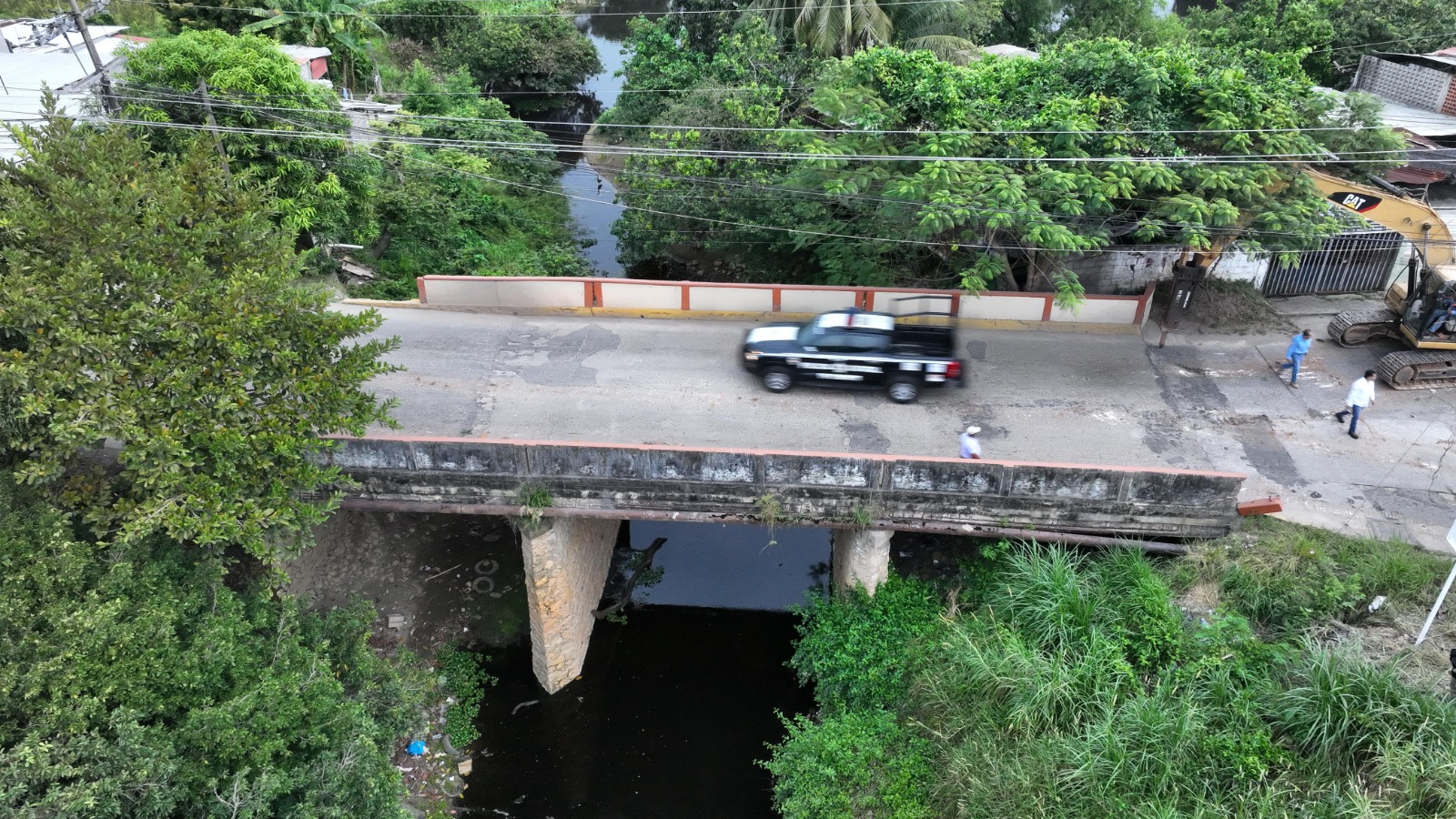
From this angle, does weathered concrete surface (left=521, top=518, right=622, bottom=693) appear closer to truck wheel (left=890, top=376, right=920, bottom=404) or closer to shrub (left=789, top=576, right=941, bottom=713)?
shrub (left=789, top=576, right=941, bottom=713)

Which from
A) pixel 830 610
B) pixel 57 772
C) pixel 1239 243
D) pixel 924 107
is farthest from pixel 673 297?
pixel 57 772

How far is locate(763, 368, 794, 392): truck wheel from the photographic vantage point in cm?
1788

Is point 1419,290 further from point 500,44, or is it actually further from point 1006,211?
point 500,44

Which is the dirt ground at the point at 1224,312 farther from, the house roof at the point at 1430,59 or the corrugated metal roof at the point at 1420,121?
the house roof at the point at 1430,59

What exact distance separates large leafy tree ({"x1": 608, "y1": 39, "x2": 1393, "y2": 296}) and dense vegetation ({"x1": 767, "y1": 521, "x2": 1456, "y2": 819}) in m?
6.30

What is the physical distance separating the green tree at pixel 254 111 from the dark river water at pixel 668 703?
38.5 ft

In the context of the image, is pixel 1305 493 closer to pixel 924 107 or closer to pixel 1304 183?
pixel 1304 183

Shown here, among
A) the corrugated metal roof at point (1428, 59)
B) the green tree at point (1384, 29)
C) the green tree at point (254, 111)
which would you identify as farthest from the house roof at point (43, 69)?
the green tree at point (1384, 29)

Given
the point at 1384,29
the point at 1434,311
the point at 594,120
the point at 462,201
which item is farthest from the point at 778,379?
the point at 594,120

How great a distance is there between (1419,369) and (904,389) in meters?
10.8

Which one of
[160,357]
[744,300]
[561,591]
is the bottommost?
[561,591]

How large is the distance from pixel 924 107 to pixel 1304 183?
7744mm

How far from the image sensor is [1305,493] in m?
15.6

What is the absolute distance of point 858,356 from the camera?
17453 mm
